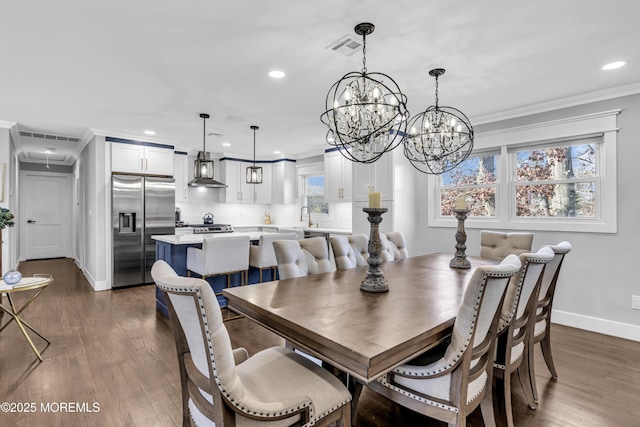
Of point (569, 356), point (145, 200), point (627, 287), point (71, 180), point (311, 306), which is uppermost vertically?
point (71, 180)

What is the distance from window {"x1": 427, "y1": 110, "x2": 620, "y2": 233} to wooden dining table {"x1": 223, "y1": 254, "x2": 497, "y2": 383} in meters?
2.26

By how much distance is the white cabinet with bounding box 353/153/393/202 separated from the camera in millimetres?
4699

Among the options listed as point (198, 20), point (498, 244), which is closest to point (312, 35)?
point (198, 20)

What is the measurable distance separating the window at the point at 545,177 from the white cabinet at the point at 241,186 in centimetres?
408

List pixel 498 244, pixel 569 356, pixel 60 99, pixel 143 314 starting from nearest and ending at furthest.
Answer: pixel 569 356 < pixel 498 244 < pixel 60 99 < pixel 143 314

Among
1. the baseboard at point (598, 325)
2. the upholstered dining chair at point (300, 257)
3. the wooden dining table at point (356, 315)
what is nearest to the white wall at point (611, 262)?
the baseboard at point (598, 325)

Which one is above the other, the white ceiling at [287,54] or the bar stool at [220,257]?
the white ceiling at [287,54]

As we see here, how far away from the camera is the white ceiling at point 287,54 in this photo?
203cm

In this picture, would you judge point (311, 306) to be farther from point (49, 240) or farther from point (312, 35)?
point (49, 240)

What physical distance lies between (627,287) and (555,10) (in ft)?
9.29

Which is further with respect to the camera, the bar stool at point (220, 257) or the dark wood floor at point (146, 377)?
the bar stool at point (220, 257)

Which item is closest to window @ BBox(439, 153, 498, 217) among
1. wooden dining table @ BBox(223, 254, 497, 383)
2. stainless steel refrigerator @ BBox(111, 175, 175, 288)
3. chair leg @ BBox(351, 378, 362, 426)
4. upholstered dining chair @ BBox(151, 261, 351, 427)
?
wooden dining table @ BBox(223, 254, 497, 383)

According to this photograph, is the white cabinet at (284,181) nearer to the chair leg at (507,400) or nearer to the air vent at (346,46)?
the air vent at (346,46)

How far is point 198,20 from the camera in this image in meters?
2.13
